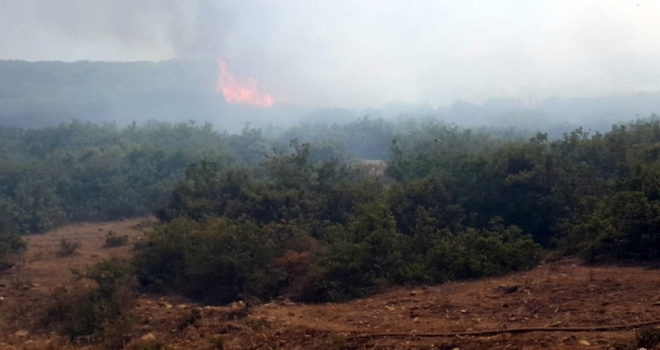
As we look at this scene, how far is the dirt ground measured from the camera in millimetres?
6232

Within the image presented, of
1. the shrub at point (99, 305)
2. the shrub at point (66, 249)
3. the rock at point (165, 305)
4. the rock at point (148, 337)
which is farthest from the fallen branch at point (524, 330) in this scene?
the shrub at point (66, 249)

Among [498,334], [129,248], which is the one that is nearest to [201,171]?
[129,248]

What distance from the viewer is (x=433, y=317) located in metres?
7.43

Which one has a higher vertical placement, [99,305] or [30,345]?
[99,305]

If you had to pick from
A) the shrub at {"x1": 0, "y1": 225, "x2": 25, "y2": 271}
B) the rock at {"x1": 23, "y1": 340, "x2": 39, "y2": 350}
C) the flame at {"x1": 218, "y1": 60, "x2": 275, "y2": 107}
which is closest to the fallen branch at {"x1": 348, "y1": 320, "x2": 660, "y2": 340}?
the rock at {"x1": 23, "y1": 340, "x2": 39, "y2": 350}

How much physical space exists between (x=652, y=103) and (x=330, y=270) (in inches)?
1758

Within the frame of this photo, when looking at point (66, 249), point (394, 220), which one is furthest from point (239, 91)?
point (394, 220)

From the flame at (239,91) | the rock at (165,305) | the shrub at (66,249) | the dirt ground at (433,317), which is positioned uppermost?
the flame at (239,91)

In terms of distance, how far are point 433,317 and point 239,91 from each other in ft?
154

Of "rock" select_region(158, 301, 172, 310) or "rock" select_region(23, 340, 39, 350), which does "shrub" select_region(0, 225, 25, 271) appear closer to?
"rock" select_region(158, 301, 172, 310)

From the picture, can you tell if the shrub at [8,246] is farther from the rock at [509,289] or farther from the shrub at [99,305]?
the rock at [509,289]

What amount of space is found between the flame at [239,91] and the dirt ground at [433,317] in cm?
4156

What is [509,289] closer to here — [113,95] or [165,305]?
Answer: [165,305]

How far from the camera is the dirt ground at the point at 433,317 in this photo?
6.23 metres
